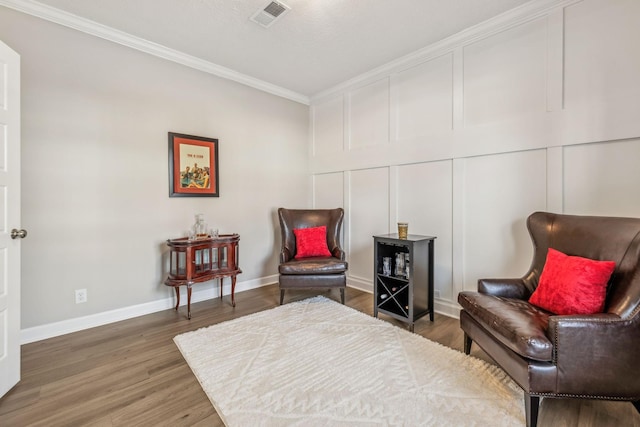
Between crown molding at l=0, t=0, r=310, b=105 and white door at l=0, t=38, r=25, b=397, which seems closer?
white door at l=0, t=38, r=25, b=397

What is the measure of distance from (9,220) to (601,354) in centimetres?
354

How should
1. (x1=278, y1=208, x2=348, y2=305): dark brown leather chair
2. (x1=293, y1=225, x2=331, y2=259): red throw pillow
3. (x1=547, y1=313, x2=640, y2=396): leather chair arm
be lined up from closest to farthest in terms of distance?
(x1=547, y1=313, x2=640, y2=396): leather chair arm, (x1=278, y1=208, x2=348, y2=305): dark brown leather chair, (x1=293, y1=225, x2=331, y2=259): red throw pillow

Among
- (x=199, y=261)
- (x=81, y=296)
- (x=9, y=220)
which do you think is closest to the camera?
(x=9, y=220)

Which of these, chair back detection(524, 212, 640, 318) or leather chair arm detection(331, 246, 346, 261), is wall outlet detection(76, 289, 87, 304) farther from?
chair back detection(524, 212, 640, 318)

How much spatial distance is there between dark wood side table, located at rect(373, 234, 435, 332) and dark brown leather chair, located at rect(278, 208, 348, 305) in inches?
17.6

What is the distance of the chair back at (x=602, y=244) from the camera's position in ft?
5.03

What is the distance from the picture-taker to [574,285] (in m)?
1.70

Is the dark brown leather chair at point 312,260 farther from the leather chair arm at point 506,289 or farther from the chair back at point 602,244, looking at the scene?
the chair back at point 602,244

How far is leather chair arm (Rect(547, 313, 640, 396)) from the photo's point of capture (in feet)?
4.66

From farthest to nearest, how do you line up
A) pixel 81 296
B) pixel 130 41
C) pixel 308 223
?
pixel 308 223 → pixel 130 41 → pixel 81 296

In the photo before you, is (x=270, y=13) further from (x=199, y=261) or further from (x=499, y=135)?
(x=199, y=261)

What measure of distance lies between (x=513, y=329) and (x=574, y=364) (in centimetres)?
29

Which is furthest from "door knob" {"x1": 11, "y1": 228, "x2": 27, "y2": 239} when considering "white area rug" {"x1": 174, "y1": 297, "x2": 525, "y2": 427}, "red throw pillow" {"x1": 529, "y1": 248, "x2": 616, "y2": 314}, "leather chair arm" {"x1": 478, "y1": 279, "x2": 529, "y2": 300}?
"red throw pillow" {"x1": 529, "y1": 248, "x2": 616, "y2": 314}

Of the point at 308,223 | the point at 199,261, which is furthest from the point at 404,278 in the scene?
the point at 199,261
